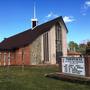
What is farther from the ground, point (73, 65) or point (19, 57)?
point (19, 57)

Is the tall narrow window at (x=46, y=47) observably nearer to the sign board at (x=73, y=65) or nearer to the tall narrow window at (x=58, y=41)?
the tall narrow window at (x=58, y=41)

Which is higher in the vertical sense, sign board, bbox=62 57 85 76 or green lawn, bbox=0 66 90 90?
sign board, bbox=62 57 85 76

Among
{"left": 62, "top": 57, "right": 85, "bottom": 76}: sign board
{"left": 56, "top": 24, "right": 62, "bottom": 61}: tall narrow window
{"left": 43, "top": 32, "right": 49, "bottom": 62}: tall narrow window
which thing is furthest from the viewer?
{"left": 56, "top": 24, "right": 62, "bottom": 61}: tall narrow window

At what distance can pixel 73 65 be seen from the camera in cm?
1959

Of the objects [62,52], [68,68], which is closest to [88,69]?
[68,68]

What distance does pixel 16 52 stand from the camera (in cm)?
4694

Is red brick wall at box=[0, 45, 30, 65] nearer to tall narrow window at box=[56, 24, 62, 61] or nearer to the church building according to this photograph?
the church building

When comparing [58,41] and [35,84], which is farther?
[58,41]

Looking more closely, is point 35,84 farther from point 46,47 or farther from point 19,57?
point 46,47

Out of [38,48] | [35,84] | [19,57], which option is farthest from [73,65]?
[19,57]

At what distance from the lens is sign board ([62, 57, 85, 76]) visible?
18609mm

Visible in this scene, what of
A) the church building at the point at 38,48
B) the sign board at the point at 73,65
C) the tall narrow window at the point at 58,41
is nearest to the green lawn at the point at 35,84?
the sign board at the point at 73,65

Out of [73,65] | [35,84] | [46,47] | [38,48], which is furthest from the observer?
[46,47]

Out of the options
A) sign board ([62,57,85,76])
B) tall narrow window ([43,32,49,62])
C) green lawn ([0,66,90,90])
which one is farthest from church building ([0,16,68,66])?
green lawn ([0,66,90,90])
